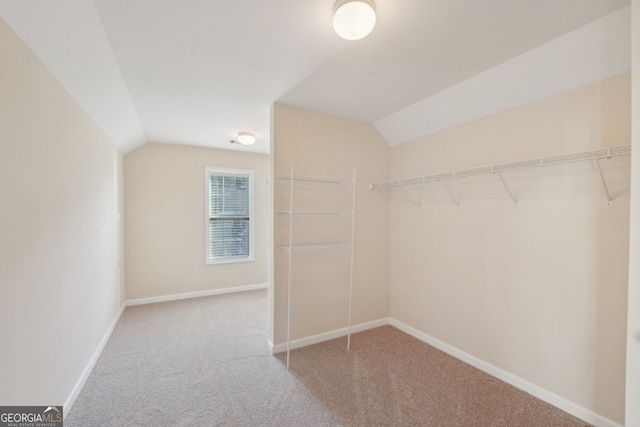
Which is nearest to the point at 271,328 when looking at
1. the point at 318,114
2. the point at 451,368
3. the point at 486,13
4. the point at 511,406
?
the point at 451,368

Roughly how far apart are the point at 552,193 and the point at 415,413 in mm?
1835

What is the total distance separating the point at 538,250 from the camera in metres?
2.04

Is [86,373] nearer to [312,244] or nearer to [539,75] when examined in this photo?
[312,244]

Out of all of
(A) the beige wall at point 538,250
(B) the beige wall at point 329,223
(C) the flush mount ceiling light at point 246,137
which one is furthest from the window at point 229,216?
(A) the beige wall at point 538,250

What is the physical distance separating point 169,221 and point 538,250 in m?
4.57

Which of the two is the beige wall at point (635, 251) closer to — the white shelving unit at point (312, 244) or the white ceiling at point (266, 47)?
the white ceiling at point (266, 47)

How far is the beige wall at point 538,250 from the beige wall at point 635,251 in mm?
533

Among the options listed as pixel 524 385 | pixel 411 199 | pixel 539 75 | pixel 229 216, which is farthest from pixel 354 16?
pixel 229 216

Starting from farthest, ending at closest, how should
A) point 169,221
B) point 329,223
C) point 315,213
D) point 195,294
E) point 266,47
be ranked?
point 195,294, point 169,221, point 329,223, point 315,213, point 266,47

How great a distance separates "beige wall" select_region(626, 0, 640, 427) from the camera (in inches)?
49.5

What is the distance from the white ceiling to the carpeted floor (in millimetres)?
2267

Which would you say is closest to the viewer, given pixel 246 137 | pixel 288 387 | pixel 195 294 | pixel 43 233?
pixel 43 233

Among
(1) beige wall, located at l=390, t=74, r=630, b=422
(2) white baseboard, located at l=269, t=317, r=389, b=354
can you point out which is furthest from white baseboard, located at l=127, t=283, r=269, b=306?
(1) beige wall, located at l=390, t=74, r=630, b=422

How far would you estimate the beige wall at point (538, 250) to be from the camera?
67.5 inches
